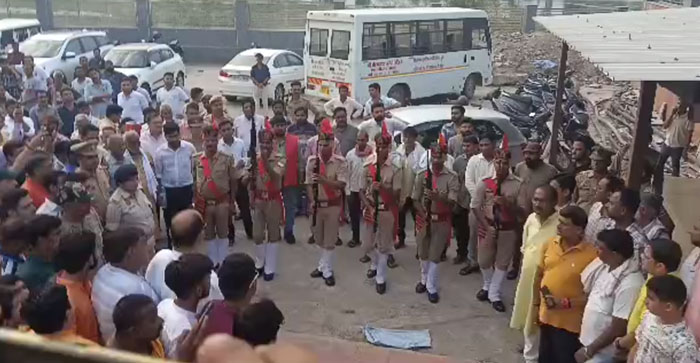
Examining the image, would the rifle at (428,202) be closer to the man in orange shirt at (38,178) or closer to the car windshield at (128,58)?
the man in orange shirt at (38,178)

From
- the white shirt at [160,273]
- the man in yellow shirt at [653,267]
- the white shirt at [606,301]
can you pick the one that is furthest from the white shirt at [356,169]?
the man in yellow shirt at [653,267]

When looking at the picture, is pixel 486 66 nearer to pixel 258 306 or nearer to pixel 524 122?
pixel 524 122

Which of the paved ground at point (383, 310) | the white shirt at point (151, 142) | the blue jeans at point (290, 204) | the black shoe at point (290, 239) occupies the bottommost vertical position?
the paved ground at point (383, 310)

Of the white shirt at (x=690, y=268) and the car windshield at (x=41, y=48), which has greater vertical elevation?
the car windshield at (x=41, y=48)

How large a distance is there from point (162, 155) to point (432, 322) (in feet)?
10.7

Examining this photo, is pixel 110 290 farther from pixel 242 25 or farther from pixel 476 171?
pixel 242 25

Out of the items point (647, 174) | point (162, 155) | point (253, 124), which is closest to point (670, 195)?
point (647, 174)

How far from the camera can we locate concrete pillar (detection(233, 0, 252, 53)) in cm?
2777

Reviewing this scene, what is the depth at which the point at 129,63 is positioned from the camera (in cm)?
1616

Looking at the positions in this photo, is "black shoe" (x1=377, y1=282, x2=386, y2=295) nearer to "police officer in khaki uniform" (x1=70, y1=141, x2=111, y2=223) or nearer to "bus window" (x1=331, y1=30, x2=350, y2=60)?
"police officer in khaki uniform" (x1=70, y1=141, x2=111, y2=223)

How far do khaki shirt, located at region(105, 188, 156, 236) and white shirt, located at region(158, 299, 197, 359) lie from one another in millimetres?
2104

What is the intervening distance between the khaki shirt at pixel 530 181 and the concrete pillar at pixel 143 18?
24486mm

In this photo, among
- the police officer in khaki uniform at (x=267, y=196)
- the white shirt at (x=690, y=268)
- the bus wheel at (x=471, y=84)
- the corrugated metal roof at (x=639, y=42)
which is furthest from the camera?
the bus wheel at (x=471, y=84)

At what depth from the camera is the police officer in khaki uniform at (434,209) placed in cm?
668
